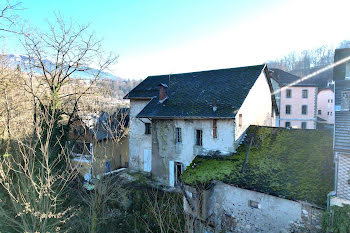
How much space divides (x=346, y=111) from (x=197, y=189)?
727 centimetres

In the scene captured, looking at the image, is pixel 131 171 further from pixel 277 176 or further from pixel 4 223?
pixel 277 176

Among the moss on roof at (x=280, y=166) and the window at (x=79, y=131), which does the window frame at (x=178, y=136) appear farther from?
the window at (x=79, y=131)

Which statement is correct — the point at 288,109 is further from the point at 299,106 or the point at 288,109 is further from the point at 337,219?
the point at 337,219

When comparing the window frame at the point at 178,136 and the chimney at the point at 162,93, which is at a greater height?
the chimney at the point at 162,93

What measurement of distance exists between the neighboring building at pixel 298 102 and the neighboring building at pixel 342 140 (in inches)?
836

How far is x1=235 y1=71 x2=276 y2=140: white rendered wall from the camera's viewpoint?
12.8 metres

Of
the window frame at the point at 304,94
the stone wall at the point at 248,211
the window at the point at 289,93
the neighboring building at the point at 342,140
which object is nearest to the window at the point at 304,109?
the window frame at the point at 304,94

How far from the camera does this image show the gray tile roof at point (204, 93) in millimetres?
12617

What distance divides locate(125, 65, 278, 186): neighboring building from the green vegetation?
5.50 meters

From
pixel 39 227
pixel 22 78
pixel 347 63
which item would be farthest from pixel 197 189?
pixel 22 78

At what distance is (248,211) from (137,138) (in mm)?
11168

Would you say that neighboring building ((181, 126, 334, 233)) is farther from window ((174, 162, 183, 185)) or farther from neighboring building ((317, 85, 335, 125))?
neighboring building ((317, 85, 335, 125))

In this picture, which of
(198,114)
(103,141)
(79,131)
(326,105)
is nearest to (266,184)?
(198,114)

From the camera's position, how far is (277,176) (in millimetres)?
9492
